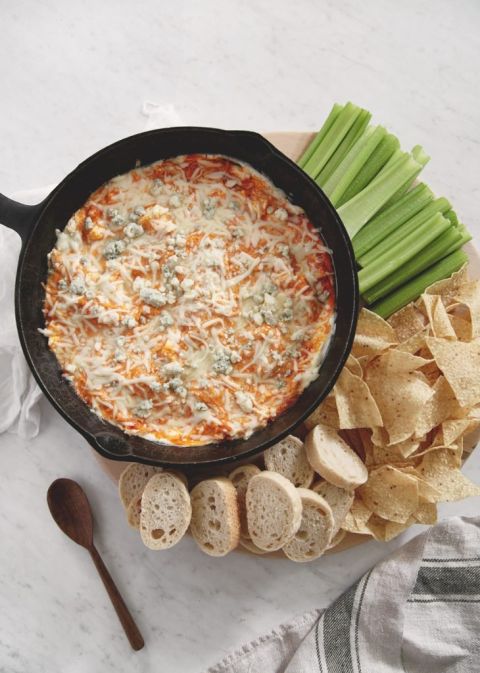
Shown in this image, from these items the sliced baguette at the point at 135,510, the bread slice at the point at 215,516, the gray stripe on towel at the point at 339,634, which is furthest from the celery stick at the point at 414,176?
the gray stripe on towel at the point at 339,634

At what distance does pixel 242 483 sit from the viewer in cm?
329

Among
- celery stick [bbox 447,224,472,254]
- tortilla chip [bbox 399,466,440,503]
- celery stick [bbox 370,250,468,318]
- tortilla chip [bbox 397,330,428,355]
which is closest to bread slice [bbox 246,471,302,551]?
tortilla chip [bbox 399,466,440,503]

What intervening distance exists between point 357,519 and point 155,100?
7.87 feet

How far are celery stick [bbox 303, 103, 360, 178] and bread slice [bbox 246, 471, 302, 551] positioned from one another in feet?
4.84

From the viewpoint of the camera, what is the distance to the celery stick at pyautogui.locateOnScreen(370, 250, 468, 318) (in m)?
3.37

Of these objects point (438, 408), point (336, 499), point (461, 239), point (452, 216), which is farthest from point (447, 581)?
point (452, 216)

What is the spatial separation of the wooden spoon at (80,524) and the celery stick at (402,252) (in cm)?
176

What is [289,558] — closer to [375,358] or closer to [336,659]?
[336,659]

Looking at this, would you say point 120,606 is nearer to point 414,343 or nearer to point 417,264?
point 414,343

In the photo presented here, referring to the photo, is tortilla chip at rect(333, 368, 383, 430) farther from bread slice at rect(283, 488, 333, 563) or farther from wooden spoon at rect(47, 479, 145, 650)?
wooden spoon at rect(47, 479, 145, 650)

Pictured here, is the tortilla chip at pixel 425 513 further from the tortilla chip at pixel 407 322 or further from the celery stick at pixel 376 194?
the celery stick at pixel 376 194

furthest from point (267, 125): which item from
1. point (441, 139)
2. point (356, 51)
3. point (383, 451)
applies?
point (383, 451)

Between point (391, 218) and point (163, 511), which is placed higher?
point (391, 218)

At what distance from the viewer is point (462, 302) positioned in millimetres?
3260
